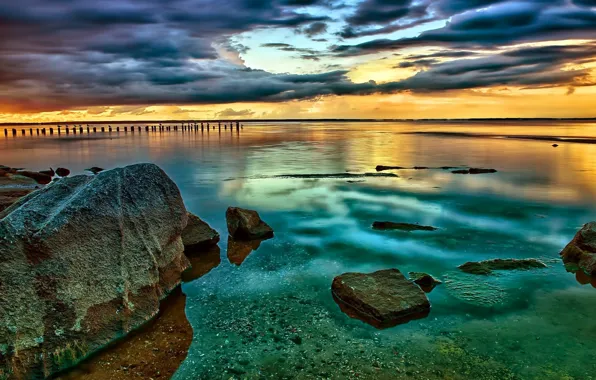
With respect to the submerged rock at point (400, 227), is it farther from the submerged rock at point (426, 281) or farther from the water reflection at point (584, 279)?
the water reflection at point (584, 279)

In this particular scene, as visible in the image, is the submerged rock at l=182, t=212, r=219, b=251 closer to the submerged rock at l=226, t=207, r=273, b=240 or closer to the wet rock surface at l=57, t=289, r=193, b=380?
the submerged rock at l=226, t=207, r=273, b=240

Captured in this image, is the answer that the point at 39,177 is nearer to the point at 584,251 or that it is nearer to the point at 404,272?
the point at 404,272

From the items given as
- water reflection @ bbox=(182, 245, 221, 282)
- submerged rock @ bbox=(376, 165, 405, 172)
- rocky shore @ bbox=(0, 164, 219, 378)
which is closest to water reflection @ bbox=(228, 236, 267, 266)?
water reflection @ bbox=(182, 245, 221, 282)

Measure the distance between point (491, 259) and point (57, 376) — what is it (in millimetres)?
11613

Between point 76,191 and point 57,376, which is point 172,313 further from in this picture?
point 76,191

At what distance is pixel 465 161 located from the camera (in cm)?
4116

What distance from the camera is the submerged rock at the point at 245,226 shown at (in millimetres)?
14602

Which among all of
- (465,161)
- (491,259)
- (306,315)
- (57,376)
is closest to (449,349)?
(306,315)

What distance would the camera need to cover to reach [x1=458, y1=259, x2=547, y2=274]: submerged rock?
1169 centimetres

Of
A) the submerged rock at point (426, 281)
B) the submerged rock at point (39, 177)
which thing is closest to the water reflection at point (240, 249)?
the submerged rock at point (426, 281)

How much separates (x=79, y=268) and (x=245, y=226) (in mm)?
6853

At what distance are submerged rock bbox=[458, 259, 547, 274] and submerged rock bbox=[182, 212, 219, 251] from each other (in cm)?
809

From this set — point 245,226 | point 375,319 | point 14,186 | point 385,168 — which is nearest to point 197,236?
point 245,226

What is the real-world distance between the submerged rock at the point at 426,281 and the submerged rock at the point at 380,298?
79 cm
